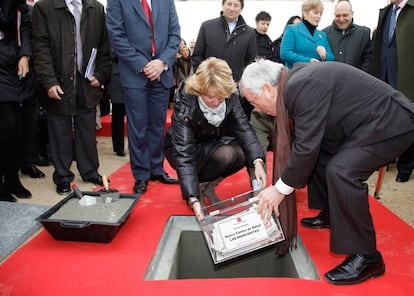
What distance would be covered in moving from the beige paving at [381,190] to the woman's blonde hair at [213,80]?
4.28ft

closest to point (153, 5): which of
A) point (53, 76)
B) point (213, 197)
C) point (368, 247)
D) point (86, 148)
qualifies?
point (53, 76)

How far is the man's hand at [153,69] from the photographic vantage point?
2.52 meters

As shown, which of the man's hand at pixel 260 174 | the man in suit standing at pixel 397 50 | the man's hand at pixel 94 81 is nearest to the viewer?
the man's hand at pixel 260 174

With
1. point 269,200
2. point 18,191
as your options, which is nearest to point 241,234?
point 269,200

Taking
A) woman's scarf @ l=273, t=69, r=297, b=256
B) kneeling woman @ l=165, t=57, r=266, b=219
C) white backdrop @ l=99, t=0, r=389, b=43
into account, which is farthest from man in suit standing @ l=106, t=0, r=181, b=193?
white backdrop @ l=99, t=0, r=389, b=43

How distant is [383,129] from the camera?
153cm

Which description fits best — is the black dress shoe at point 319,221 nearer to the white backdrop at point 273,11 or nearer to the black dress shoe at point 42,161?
the black dress shoe at point 42,161

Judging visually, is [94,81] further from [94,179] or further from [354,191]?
[354,191]

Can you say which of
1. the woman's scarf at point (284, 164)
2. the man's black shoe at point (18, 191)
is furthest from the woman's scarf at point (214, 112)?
the man's black shoe at point (18, 191)

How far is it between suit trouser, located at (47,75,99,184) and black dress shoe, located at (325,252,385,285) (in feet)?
6.15

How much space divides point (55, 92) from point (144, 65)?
60 centimetres

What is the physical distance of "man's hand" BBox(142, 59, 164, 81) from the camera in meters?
2.52

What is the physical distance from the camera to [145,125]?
2.64 meters

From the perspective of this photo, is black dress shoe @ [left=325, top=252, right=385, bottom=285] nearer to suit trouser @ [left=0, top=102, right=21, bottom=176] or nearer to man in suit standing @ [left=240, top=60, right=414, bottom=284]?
man in suit standing @ [left=240, top=60, right=414, bottom=284]
